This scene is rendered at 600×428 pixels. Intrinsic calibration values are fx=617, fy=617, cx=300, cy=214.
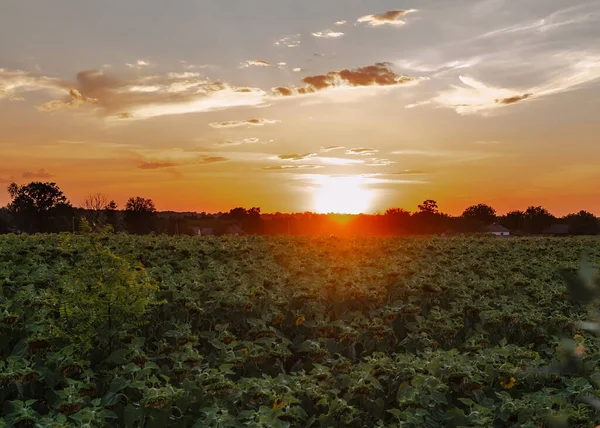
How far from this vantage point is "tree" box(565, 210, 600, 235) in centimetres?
6756

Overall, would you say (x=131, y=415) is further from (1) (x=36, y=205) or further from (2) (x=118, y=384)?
(1) (x=36, y=205)

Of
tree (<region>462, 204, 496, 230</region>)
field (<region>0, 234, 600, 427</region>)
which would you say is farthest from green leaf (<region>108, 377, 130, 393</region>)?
tree (<region>462, 204, 496, 230</region>)

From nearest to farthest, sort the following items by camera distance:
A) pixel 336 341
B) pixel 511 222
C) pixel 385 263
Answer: pixel 336 341
pixel 385 263
pixel 511 222

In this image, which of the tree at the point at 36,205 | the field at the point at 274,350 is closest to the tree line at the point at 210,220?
the tree at the point at 36,205

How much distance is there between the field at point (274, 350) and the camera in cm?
605

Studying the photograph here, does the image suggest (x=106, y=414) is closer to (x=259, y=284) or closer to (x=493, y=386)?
(x=493, y=386)

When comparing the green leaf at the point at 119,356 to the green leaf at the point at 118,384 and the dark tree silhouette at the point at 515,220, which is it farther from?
the dark tree silhouette at the point at 515,220

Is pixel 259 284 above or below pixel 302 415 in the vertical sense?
above

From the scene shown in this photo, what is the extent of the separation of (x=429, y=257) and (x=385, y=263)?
2.89 meters

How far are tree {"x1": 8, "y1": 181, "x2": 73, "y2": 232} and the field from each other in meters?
65.2

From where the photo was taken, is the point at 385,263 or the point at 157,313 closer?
the point at 157,313

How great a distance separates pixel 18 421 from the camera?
5820 mm

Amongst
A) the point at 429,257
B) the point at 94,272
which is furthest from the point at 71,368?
the point at 429,257

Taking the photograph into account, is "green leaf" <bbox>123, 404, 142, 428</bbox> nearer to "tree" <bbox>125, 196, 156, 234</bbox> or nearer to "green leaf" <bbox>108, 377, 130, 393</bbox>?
"green leaf" <bbox>108, 377, 130, 393</bbox>
